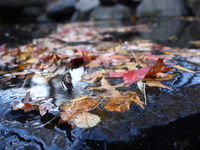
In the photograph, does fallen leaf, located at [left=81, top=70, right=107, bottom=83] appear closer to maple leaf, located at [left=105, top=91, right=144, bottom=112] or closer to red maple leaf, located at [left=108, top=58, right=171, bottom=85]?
red maple leaf, located at [left=108, top=58, right=171, bottom=85]

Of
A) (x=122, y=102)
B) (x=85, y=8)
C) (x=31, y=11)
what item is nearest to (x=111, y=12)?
(x=85, y=8)

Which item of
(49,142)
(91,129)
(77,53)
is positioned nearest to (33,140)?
(49,142)

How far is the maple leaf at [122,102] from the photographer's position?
66cm

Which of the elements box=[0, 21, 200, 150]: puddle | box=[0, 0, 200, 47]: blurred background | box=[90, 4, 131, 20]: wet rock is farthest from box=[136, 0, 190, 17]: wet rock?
box=[0, 21, 200, 150]: puddle

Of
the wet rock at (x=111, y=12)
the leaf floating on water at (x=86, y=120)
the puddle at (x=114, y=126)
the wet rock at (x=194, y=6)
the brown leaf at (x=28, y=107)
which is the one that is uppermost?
the wet rock at (x=111, y=12)

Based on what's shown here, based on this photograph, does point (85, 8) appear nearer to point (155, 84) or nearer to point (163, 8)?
point (163, 8)

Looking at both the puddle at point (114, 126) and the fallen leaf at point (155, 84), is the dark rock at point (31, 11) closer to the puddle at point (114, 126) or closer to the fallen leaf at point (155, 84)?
the puddle at point (114, 126)

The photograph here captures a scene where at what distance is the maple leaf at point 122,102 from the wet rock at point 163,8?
23.2 feet

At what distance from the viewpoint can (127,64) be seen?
1201 mm

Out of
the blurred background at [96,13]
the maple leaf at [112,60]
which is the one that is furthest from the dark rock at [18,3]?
the maple leaf at [112,60]

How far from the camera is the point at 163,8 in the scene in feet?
23.0

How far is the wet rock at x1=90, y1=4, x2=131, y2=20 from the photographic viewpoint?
796cm

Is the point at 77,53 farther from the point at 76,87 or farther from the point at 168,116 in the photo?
the point at 168,116

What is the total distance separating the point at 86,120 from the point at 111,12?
8121 mm
